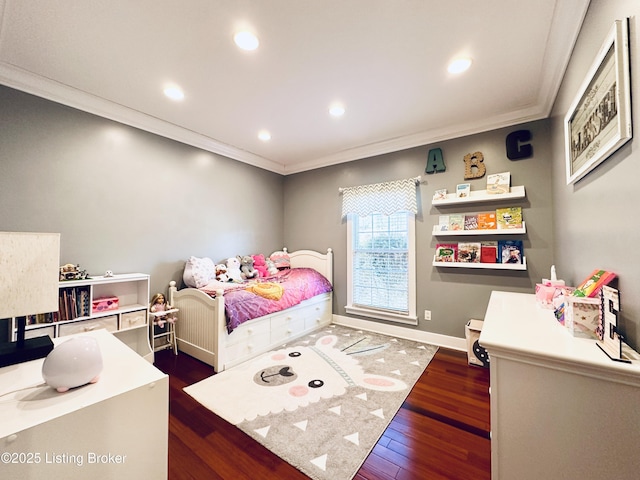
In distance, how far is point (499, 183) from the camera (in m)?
2.63

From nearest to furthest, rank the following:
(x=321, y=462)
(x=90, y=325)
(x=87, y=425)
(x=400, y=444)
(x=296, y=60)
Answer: (x=87, y=425)
(x=321, y=462)
(x=400, y=444)
(x=296, y=60)
(x=90, y=325)

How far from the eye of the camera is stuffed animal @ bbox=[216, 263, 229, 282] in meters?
3.16

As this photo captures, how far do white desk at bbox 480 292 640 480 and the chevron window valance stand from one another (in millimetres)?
2307

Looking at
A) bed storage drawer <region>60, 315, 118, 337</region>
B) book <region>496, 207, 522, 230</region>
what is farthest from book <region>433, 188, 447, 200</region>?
bed storage drawer <region>60, 315, 118, 337</region>

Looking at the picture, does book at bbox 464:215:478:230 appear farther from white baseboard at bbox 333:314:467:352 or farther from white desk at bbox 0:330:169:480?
white desk at bbox 0:330:169:480

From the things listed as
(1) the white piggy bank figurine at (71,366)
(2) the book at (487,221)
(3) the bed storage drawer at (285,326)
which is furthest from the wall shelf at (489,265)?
(1) the white piggy bank figurine at (71,366)

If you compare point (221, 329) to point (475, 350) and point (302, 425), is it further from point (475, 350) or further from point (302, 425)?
point (475, 350)

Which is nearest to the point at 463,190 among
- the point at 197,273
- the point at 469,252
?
the point at 469,252

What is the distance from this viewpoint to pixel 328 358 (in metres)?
2.62

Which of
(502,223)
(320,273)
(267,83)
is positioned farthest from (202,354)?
(502,223)

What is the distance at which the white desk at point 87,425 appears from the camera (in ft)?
2.16

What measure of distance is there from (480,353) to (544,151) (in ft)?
6.81

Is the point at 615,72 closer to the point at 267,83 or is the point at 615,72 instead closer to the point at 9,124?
the point at 267,83

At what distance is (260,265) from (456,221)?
8.65 feet
